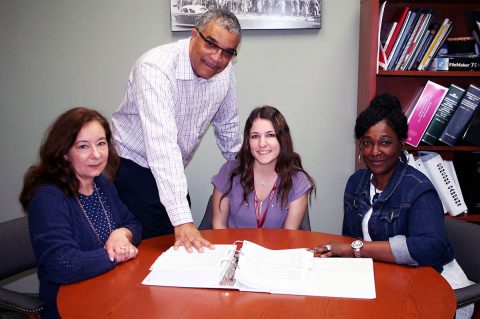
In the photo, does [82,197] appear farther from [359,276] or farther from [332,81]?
[332,81]

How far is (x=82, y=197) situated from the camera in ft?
5.27

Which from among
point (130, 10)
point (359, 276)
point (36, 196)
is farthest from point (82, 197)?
point (130, 10)

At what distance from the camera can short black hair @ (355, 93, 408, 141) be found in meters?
1.78

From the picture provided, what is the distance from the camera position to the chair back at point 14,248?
174 centimetres

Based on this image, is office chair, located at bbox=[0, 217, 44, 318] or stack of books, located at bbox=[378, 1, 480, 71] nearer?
office chair, located at bbox=[0, 217, 44, 318]

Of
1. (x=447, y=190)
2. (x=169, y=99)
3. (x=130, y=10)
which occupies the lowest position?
(x=447, y=190)

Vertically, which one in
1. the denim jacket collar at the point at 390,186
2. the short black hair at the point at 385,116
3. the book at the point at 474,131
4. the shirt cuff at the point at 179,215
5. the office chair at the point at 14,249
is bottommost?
the office chair at the point at 14,249

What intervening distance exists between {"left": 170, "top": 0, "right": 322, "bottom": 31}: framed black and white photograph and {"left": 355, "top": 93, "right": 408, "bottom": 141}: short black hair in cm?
100

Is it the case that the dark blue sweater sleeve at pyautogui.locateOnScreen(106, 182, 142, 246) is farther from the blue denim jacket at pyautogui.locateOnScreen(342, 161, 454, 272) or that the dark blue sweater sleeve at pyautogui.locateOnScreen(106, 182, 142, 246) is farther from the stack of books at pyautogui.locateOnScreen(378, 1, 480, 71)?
the stack of books at pyautogui.locateOnScreen(378, 1, 480, 71)

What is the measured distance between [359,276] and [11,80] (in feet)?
8.41

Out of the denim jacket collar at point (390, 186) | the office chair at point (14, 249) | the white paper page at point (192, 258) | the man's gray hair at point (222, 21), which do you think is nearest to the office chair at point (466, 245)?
the denim jacket collar at point (390, 186)

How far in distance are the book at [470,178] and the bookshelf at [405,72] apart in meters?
0.05

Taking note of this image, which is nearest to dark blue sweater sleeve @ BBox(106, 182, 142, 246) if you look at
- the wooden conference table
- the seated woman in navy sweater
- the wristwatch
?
the seated woman in navy sweater

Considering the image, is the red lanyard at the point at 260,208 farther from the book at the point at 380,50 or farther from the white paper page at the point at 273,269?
the book at the point at 380,50
